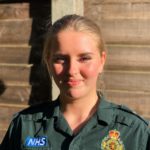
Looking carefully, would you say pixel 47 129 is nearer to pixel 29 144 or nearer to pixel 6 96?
pixel 29 144

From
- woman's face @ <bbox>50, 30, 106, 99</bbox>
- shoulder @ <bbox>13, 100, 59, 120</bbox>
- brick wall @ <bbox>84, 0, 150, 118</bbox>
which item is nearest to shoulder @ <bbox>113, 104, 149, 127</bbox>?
woman's face @ <bbox>50, 30, 106, 99</bbox>

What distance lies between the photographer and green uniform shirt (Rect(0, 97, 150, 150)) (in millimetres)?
1664

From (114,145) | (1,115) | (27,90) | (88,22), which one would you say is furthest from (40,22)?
(114,145)

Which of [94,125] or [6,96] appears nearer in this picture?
[94,125]

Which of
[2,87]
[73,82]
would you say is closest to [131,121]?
[73,82]

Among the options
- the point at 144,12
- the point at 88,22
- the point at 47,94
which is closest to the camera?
the point at 88,22

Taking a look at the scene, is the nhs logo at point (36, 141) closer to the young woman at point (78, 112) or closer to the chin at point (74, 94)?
the young woman at point (78, 112)

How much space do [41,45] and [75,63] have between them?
5.77ft

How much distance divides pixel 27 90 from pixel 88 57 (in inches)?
72.3

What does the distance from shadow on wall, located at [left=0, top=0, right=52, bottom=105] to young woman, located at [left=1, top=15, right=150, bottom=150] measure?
1.53 meters

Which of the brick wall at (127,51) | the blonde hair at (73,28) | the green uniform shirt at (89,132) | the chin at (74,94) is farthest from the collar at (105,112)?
the brick wall at (127,51)

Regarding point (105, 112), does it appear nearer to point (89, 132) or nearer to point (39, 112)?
point (89, 132)

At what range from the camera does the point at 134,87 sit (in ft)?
9.76

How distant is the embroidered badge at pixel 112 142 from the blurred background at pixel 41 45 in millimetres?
1067
